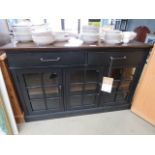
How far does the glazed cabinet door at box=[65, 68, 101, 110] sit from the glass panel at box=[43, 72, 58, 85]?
125mm

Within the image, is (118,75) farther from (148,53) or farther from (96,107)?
(96,107)

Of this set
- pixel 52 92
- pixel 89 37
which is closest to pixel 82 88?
pixel 52 92

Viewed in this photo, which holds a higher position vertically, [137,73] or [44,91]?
[137,73]

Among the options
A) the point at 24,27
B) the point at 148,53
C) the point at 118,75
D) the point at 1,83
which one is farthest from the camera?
the point at 118,75

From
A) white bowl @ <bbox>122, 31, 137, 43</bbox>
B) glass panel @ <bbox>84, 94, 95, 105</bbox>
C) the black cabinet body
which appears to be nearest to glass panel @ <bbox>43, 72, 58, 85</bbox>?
the black cabinet body

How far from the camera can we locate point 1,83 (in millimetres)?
1048

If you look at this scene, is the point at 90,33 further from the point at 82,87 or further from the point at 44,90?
the point at 44,90

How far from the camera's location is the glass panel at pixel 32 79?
1207mm

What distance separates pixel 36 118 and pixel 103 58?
104cm

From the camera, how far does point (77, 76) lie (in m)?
1.31

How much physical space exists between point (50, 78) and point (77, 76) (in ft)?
0.94

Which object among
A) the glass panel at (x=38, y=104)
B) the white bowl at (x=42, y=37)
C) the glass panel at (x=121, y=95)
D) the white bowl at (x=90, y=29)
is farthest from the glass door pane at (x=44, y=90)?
the glass panel at (x=121, y=95)
